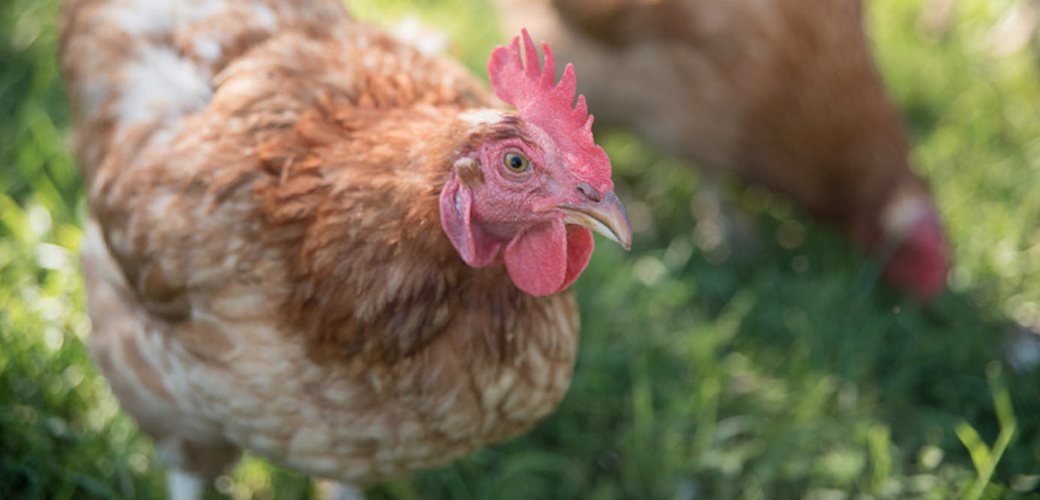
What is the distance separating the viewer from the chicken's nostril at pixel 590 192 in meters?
1.46

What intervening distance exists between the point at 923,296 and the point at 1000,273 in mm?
420

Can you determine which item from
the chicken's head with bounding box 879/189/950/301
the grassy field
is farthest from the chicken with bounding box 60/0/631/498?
the chicken's head with bounding box 879/189/950/301

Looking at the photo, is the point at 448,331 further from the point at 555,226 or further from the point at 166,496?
the point at 166,496

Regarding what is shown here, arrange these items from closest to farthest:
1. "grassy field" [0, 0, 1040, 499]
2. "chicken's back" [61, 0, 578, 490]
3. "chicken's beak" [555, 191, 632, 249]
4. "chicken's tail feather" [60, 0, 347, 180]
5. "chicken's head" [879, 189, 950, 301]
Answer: "chicken's beak" [555, 191, 632, 249], "chicken's back" [61, 0, 578, 490], "chicken's tail feather" [60, 0, 347, 180], "grassy field" [0, 0, 1040, 499], "chicken's head" [879, 189, 950, 301]

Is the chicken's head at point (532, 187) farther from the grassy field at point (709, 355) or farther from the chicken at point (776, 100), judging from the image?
the chicken at point (776, 100)

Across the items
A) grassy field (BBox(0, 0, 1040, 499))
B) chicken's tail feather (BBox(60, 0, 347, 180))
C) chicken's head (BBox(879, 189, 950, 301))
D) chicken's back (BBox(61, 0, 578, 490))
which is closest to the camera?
chicken's back (BBox(61, 0, 578, 490))

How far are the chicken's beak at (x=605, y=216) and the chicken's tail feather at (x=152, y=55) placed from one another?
3.23 ft

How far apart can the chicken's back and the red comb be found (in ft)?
0.50

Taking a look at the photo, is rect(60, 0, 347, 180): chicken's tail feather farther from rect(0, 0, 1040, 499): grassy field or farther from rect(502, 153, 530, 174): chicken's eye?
rect(502, 153, 530, 174): chicken's eye

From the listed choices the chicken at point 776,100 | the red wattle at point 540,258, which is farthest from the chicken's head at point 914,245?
the red wattle at point 540,258

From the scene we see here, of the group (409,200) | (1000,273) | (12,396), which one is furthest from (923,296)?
(12,396)

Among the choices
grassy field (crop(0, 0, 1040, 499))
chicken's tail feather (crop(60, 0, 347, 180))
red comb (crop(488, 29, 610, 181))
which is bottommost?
grassy field (crop(0, 0, 1040, 499))

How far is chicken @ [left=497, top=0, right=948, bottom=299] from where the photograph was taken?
3.18m

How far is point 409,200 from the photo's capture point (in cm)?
158
